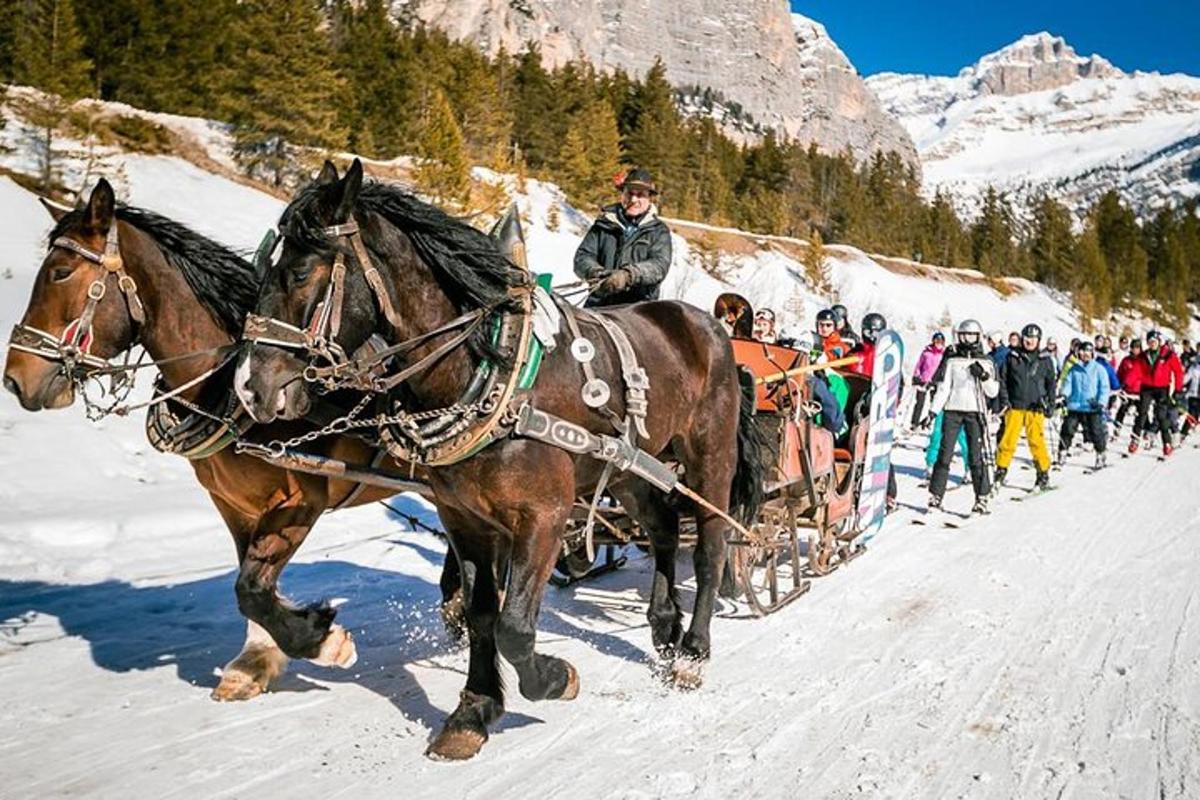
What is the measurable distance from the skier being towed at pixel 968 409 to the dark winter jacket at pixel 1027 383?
1.44 m

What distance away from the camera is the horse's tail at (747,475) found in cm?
578

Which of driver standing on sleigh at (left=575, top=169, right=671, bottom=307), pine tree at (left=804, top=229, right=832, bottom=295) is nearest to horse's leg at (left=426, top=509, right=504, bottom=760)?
driver standing on sleigh at (left=575, top=169, right=671, bottom=307)

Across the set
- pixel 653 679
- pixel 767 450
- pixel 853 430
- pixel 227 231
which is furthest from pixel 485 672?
pixel 227 231

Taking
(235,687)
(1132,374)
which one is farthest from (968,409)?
(1132,374)

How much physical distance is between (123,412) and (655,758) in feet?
9.28

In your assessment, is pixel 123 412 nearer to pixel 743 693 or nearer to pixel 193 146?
pixel 743 693

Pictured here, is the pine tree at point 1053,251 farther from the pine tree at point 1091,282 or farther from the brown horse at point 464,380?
the brown horse at point 464,380

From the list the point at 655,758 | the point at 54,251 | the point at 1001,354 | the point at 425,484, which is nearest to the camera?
the point at 655,758

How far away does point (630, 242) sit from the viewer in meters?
5.61

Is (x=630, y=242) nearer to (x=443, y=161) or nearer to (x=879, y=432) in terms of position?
(x=879, y=432)

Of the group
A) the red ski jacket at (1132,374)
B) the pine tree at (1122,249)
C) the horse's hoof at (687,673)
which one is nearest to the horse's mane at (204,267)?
the horse's hoof at (687,673)

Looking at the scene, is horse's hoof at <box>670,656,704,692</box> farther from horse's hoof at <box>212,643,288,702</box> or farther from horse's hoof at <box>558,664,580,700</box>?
horse's hoof at <box>212,643,288,702</box>

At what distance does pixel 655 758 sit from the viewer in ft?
12.0

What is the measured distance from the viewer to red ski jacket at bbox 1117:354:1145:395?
1753 centimetres
